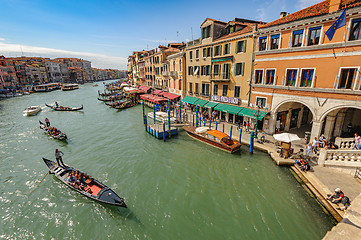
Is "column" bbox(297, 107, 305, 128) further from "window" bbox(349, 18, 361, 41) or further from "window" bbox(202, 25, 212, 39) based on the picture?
"window" bbox(202, 25, 212, 39)

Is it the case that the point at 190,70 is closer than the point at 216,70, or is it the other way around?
the point at 216,70

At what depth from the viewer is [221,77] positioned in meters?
25.2

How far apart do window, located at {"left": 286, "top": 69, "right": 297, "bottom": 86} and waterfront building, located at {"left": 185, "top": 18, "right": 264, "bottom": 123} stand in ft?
15.1

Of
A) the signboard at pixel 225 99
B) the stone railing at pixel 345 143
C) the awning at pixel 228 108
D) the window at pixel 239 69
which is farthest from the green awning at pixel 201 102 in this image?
the stone railing at pixel 345 143

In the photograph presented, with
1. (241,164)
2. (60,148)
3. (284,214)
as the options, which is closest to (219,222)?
(284,214)

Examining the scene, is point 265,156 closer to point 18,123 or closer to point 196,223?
point 196,223

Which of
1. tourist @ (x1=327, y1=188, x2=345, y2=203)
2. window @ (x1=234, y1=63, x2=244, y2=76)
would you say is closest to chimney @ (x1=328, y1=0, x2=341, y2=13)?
window @ (x1=234, y1=63, x2=244, y2=76)

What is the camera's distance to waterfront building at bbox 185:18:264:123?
22062 mm

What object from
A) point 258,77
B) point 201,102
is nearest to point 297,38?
point 258,77

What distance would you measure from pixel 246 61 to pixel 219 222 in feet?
62.4

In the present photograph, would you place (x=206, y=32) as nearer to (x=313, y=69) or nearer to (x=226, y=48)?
(x=226, y=48)

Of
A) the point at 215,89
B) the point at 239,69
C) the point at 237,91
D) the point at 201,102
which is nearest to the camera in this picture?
the point at 239,69

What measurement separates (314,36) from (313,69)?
3.05 meters

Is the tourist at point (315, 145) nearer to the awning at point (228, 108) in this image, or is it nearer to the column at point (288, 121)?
the column at point (288, 121)
